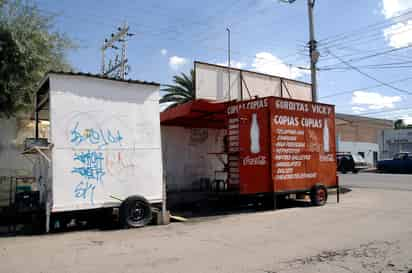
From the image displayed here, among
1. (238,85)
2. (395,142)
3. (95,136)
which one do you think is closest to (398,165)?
(395,142)

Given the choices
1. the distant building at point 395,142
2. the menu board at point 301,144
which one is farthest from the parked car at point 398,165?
the menu board at point 301,144

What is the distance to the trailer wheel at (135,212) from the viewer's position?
28.8 ft

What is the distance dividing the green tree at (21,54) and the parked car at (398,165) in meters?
30.1

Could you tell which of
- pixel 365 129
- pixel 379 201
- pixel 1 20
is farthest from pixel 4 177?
pixel 365 129

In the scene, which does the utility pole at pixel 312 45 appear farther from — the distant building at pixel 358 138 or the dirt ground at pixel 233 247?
the distant building at pixel 358 138

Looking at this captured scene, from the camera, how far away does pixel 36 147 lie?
26.2 ft

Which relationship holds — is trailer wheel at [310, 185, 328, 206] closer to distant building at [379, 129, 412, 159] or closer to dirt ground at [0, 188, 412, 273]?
dirt ground at [0, 188, 412, 273]

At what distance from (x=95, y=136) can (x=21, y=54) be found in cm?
371

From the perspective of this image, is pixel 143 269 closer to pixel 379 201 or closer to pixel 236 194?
pixel 236 194

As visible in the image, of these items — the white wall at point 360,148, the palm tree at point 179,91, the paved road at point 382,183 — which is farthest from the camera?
the white wall at point 360,148

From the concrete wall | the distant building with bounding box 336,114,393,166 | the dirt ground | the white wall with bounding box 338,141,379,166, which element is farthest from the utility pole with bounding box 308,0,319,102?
the concrete wall

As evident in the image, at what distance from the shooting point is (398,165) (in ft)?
106

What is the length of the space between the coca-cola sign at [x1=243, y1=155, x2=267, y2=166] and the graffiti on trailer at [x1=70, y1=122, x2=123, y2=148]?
418 cm

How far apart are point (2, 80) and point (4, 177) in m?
2.84
